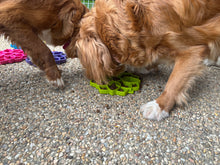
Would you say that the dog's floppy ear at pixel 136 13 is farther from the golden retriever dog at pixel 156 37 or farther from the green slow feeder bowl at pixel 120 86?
the green slow feeder bowl at pixel 120 86

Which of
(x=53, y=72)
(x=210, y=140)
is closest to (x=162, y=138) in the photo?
(x=210, y=140)

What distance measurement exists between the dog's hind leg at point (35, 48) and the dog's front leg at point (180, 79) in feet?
3.72

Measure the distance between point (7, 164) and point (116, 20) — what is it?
57.9 inches

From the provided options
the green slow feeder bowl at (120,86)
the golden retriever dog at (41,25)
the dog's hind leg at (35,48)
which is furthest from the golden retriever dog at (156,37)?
the dog's hind leg at (35,48)

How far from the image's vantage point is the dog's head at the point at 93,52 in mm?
1692

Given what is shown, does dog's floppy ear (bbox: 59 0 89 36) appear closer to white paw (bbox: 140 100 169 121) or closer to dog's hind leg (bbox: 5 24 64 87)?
dog's hind leg (bbox: 5 24 64 87)

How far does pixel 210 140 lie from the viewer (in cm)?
137

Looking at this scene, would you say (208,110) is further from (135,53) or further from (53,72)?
(53,72)

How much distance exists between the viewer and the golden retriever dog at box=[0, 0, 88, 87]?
163 centimetres

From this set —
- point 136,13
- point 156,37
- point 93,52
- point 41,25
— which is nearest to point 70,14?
point 41,25

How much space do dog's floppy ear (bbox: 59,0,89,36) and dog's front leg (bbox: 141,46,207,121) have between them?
118 cm

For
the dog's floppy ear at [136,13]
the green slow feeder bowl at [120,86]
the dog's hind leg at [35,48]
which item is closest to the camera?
the dog's floppy ear at [136,13]

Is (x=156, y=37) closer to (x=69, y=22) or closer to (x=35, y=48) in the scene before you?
(x=69, y=22)

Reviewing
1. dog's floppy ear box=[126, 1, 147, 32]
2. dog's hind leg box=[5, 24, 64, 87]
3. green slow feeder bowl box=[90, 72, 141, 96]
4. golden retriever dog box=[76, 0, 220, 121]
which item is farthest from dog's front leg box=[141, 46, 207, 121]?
dog's hind leg box=[5, 24, 64, 87]
